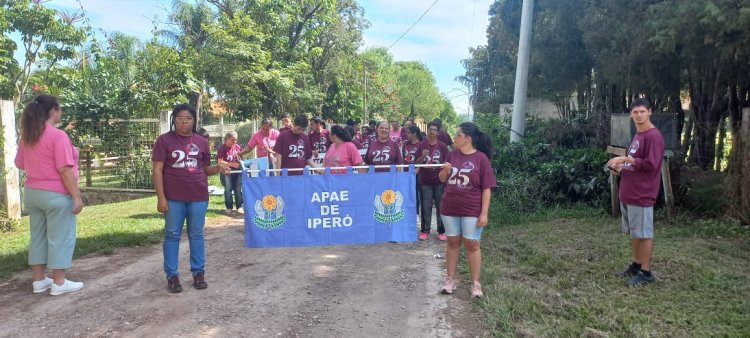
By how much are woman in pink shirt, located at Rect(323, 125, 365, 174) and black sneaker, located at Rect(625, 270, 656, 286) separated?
11.1 ft

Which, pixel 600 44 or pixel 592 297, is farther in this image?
pixel 600 44

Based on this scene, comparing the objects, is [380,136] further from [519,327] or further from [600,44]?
[600,44]

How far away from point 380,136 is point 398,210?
1667 mm

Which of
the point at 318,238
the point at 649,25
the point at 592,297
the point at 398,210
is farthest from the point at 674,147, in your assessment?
the point at 318,238

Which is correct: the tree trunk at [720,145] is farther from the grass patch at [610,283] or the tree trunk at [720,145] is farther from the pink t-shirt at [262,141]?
the pink t-shirt at [262,141]

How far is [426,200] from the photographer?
7277 mm

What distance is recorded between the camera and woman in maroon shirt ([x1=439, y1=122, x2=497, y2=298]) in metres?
4.64

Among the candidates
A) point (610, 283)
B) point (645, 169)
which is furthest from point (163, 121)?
point (645, 169)

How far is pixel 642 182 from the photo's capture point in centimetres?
494

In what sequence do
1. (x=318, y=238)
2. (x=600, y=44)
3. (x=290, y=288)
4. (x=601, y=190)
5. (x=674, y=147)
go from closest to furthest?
(x=290, y=288) < (x=318, y=238) < (x=674, y=147) < (x=601, y=190) < (x=600, y=44)

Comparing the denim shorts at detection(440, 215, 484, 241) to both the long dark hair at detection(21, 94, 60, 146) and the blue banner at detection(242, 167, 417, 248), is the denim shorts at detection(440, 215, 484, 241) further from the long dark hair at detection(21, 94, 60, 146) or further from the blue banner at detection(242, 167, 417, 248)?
the long dark hair at detection(21, 94, 60, 146)

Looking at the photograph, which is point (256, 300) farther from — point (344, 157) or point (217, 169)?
point (344, 157)

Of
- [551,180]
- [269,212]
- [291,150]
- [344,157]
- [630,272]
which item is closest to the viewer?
[630,272]

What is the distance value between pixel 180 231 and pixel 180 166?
1.99ft
